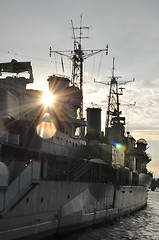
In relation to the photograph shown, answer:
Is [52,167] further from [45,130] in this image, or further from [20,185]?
[20,185]

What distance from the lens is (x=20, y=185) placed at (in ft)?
49.0

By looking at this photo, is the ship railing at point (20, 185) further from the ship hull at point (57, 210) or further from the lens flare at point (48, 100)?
the lens flare at point (48, 100)

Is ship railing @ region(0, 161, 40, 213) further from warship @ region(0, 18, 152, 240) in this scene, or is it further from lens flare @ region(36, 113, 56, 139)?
lens flare @ region(36, 113, 56, 139)

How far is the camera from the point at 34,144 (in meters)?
21.1

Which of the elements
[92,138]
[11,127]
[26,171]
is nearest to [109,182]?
[92,138]

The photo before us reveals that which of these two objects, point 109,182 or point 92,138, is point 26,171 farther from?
point 92,138

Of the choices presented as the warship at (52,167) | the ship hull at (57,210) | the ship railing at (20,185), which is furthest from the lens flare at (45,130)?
the ship railing at (20,185)

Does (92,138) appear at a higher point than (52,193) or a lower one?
higher

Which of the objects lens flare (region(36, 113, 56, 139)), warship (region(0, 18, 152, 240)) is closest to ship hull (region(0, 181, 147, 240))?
warship (region(0, 18, 152, 240))

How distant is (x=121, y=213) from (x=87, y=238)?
13.8 meters

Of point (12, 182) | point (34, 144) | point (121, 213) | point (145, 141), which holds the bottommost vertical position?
point (121, 213)

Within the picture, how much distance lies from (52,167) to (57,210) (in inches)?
118

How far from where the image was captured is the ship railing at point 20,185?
14484 millimetres

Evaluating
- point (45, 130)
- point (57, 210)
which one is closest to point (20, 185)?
point (57, 210)
